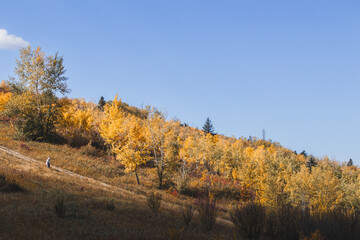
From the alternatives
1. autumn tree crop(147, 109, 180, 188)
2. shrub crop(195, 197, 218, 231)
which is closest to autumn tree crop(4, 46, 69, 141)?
autumn tree crop(147, 109, 180, 188)

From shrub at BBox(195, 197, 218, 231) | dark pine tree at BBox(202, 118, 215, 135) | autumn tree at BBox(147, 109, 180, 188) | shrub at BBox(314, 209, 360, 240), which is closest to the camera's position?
shrub at BBox(314, 209, 360, 240)

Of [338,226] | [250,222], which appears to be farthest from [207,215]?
[338,226]

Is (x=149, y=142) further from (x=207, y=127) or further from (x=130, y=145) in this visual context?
(x=207, y=127)

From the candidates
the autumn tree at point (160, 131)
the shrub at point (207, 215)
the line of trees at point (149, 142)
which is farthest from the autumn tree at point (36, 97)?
the shrub at point (207, 215)

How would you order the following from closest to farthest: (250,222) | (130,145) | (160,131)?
(250,222), (160,131), (130,145)

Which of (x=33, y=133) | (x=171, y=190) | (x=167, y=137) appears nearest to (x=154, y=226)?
(x=167, y=137)

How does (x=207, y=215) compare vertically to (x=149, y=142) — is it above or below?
below

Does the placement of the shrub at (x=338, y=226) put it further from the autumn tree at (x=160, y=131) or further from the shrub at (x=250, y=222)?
the autumn tree at (x=160, y=131)

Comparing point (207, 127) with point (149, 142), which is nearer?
point (149, 142)

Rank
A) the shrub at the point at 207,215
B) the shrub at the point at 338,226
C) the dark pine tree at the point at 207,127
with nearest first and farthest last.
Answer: the shrub at the point at 338,226 < the shrub at the point at 207,215 < the dark pine tree at the point at 207,127

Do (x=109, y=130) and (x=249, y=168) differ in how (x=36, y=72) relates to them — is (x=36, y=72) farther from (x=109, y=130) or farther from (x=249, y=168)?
(x=249, y=168)

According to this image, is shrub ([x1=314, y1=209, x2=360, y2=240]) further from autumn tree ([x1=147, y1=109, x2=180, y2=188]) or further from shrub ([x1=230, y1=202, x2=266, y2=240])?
autumn tree ([x1=147, y1=109, x2=180, y2=188])

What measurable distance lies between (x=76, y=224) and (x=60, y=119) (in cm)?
3352

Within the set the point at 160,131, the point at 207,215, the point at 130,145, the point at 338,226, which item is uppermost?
the point at 160,131
